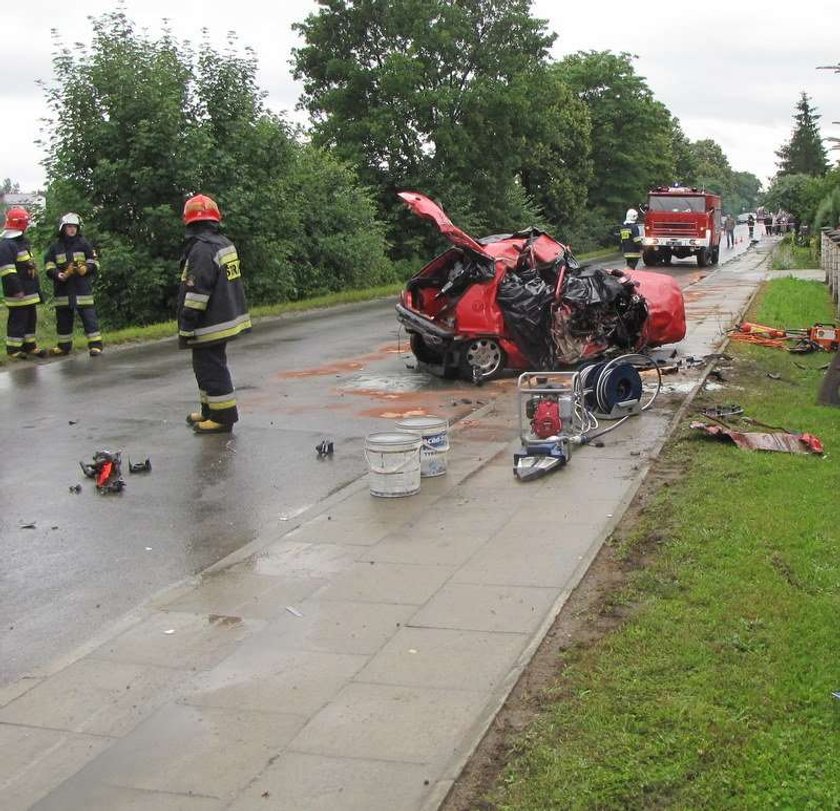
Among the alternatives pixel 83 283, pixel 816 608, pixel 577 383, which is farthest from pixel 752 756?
pixel 83 283

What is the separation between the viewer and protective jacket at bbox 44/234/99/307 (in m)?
15.6

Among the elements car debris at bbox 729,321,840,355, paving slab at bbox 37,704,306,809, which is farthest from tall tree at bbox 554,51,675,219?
paving slab at bbox 37,704,306,809

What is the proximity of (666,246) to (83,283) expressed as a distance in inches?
1076

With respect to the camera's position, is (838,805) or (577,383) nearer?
(838,805)

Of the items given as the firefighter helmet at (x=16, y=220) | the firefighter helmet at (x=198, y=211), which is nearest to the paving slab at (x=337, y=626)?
the firefighter helmet at (x=198, y=211)

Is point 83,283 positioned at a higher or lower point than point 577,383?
higher

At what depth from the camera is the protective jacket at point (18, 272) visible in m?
15.3

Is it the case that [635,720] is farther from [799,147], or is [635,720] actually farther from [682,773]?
[799,147]

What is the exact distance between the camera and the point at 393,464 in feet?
25.2

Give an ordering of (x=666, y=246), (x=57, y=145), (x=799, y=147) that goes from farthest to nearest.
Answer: (x=799, y=147)
(x=666, y=246)
(x=57, y=145)

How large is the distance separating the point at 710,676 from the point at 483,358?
9057 millimetres

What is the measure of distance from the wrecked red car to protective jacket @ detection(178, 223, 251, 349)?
3.15 metres

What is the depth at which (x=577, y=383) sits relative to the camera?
961 cm

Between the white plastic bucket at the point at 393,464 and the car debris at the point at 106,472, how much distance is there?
2019 mm
